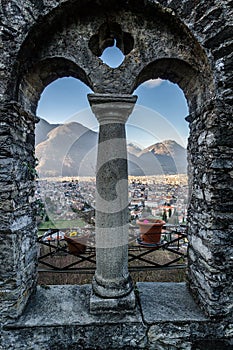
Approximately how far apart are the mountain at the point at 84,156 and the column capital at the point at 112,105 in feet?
2.51

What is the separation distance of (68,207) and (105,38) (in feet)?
10.8

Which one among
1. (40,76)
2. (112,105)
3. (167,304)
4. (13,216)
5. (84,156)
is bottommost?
(167,304)

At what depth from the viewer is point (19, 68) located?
190 centimetres

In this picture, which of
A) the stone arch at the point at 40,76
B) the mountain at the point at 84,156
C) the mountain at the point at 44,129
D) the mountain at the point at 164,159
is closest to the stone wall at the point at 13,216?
the stone arch at the point at 40,76

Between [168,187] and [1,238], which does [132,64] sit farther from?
[168,187]

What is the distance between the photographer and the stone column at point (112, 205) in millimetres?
1955

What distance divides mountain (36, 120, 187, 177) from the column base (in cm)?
147

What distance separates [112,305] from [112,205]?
93 cm

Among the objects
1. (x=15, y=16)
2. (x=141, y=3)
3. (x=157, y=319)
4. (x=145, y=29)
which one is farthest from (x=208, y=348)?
(x=15, y=16)

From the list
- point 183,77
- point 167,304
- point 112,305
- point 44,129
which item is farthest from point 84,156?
point 167,304

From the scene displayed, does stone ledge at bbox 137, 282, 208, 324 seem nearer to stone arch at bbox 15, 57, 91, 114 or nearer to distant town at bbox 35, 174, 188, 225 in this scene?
distant town at bbox 35, 174, 188, 225

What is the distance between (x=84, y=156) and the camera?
2898 millimetres

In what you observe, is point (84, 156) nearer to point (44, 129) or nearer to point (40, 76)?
point (44, 129)

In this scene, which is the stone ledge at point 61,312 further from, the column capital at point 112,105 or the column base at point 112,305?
the column capital at point 112,105
